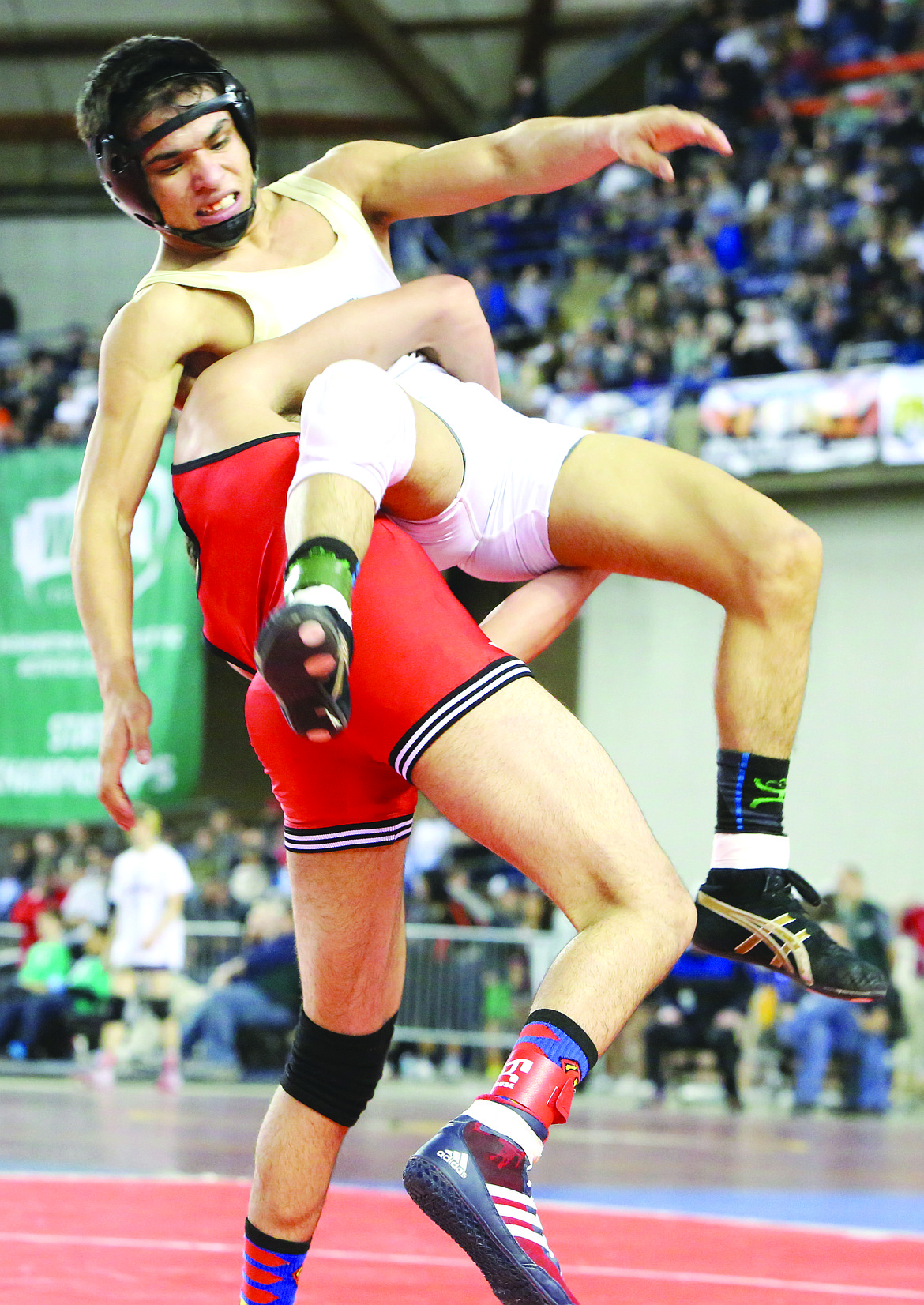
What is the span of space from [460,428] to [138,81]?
2.58 feet

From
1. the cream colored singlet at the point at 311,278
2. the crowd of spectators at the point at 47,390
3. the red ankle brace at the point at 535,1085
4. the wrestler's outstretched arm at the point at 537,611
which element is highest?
the crowd of spectators at the point at 47,390

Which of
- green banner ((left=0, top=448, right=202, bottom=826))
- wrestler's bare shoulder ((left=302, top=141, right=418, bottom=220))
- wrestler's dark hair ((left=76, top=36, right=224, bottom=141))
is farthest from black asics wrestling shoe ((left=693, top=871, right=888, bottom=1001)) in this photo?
green banner ((left=0, top=448, right=202, bottom=826))

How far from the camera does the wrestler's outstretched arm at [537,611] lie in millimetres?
2820

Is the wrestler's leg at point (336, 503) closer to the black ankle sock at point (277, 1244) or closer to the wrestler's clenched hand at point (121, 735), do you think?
the wrestler's clenched hand at point (121, 735)

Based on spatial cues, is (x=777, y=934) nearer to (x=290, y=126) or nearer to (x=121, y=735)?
(x=121, y=735)

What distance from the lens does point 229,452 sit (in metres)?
2.52

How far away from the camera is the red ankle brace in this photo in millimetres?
2117

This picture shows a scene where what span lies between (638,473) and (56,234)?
19.2 meters

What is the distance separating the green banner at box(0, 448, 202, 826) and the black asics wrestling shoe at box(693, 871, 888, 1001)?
1092 centimetres

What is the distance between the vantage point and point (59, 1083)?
33.5 ft

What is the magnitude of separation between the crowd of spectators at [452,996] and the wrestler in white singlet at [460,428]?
7.60 meters

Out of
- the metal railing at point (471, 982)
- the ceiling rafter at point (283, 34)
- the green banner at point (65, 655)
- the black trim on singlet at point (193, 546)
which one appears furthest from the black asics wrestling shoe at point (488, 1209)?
the ceiling rafter at point (283, 34)

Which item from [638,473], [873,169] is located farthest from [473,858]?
[638,473]

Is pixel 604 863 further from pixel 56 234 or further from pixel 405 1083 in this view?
pixel 56 234
